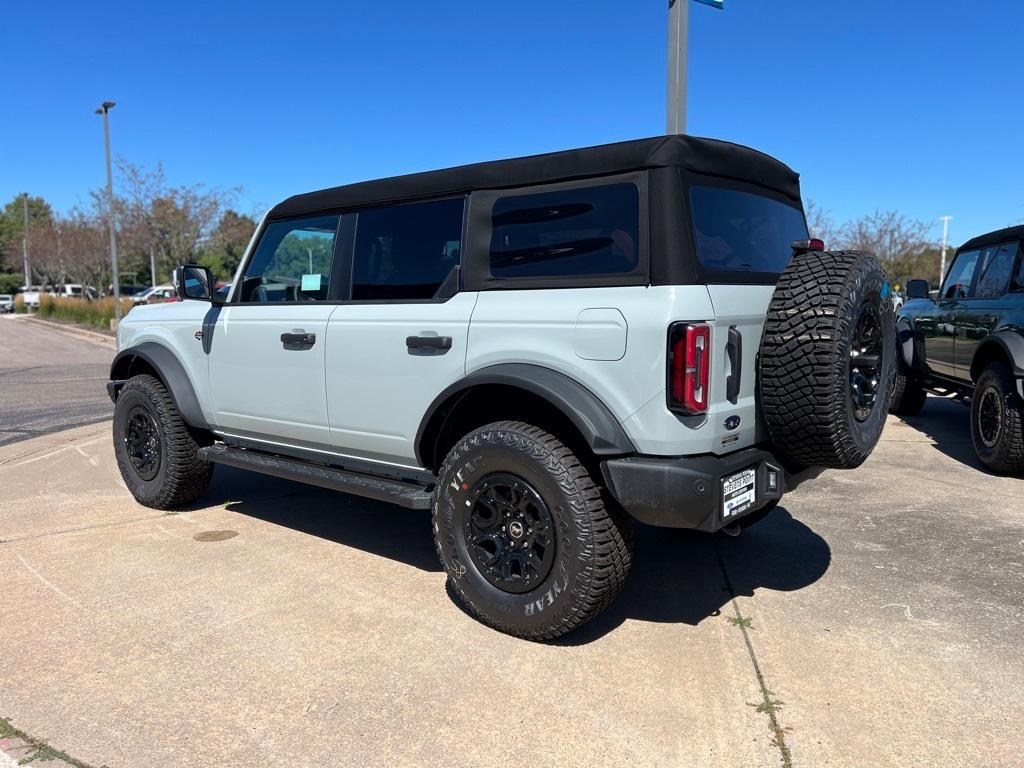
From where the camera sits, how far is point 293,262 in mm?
4512

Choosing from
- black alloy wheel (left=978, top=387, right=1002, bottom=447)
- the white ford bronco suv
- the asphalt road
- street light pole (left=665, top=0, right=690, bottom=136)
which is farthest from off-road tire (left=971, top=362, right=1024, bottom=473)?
the asphalt road

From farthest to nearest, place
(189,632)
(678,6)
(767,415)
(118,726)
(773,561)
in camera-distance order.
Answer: (678,6) → (773,561) → (189,632) → (767,415) → (118,726)

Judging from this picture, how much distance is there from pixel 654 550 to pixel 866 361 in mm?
1692

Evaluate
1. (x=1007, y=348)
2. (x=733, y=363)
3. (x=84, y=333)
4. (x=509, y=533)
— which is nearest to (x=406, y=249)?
(x=509, y=533)

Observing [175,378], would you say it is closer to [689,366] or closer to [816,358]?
[689,366]

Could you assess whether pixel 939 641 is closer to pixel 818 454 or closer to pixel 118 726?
pixel 818 454

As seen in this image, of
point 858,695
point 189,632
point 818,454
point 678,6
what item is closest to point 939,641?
point 858,695

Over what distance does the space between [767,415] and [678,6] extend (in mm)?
4065

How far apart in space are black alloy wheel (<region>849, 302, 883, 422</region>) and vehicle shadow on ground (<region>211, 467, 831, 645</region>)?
105 cm

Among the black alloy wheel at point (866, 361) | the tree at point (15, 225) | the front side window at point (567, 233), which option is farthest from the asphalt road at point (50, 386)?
the tree at point (15, 225)

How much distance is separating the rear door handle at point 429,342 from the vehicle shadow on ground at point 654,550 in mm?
1279

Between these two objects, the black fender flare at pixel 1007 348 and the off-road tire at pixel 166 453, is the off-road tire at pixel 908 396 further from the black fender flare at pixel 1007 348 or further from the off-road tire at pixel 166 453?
the off-road tire at pixel 166 453

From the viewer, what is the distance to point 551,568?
3.19 meters

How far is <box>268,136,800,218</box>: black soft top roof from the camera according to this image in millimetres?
3111
